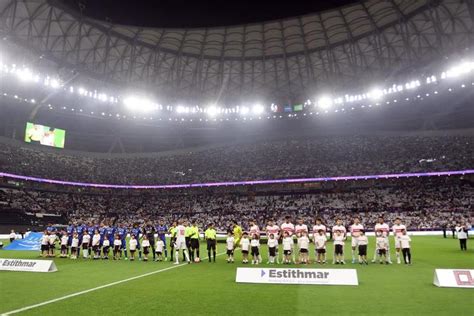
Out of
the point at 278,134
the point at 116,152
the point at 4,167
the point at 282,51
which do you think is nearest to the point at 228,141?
the point at 278,134

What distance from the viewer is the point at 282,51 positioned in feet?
175

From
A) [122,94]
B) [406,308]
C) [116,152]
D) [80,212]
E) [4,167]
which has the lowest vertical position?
[406,308]

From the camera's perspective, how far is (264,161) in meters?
69.6

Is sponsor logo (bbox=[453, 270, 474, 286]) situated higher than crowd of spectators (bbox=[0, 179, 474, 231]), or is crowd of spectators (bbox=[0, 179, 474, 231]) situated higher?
crowd of spectators (bbox=[0, 179, 474, 231])

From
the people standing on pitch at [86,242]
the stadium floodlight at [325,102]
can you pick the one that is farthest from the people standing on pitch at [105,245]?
the stadium floodlight at [325,102]

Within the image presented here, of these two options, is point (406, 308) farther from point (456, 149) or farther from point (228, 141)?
point (228, 141)

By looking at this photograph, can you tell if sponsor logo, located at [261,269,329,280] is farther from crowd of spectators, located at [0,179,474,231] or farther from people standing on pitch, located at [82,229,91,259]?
crowd of spectators, located at [0,179,474,231]

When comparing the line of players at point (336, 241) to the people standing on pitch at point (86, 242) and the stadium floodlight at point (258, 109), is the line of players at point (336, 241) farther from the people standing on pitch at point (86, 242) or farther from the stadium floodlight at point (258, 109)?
the stadium floodlight at point (258, 109)

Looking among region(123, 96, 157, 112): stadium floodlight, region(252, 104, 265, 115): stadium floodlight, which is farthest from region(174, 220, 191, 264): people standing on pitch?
region(252, 104, 265, 115): stadium floodlight

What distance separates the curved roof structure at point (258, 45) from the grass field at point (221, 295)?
31.8 metres

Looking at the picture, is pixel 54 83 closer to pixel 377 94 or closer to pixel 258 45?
pixel 258 45

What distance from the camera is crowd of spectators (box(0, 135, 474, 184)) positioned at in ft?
195

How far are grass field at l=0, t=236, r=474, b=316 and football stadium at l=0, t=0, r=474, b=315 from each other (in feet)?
1.37

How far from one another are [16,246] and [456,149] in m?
61.2
